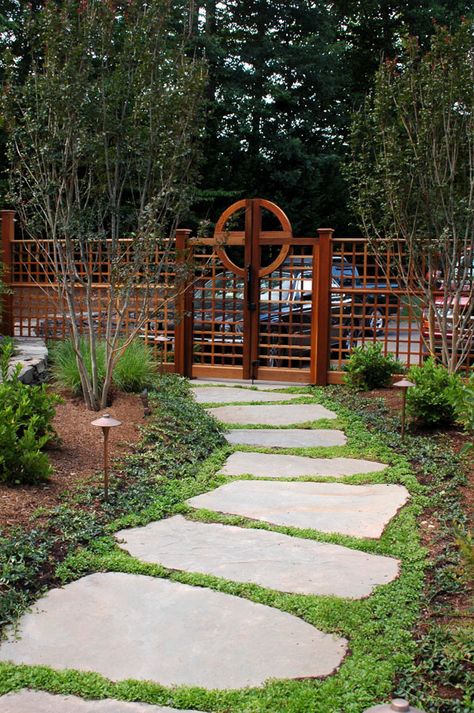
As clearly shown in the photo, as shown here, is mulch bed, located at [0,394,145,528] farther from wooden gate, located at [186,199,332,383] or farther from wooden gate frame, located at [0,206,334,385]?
wooden gate, located at [186,199,332,383]

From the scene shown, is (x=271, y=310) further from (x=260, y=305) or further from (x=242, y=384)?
(x=242, y=384)

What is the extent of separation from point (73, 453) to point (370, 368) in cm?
385

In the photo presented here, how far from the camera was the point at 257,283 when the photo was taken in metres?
9.03

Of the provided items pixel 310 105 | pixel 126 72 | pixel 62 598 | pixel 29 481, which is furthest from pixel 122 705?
pixel 310 105

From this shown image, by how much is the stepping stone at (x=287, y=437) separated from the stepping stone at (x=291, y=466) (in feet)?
1.14

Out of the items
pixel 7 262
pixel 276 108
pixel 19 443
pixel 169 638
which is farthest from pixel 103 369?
pixel 276 108

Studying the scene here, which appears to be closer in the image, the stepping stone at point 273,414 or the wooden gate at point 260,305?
the stepping stone at point 273,414

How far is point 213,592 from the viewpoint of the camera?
3021 mm

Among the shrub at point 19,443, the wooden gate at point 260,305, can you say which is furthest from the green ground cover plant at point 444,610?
the wooden gate at point 260,305

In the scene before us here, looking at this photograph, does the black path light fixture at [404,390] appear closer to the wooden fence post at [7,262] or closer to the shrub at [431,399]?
the shrub at [431,399]

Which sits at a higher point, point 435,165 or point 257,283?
point 435,165

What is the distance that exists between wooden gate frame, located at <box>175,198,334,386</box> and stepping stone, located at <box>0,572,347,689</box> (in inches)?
223

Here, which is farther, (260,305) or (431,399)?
(260,305)

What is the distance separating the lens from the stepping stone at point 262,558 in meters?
3.12
